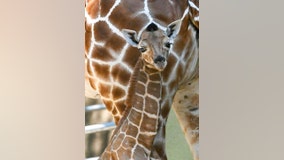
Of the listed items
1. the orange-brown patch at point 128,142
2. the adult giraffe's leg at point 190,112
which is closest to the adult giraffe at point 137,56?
the adult giraffe's leg at point 190,112

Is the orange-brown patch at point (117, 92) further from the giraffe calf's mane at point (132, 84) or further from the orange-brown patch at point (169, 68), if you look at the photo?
the orange-brown patch at point (169, 68)

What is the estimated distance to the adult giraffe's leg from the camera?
6.92ft

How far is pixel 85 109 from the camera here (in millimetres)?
2434

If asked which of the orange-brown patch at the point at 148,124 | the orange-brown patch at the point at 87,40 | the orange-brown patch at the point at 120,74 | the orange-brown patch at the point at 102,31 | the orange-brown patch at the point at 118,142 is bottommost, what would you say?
the orange-brown patch at the point at 118,142

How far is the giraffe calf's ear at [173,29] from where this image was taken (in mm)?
2172

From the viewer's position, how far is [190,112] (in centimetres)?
214

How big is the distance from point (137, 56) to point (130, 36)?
0.10m

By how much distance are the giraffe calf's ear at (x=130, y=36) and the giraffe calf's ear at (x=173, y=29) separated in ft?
0.55

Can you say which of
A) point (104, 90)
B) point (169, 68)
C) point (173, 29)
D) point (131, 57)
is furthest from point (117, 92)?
point (173, 29)

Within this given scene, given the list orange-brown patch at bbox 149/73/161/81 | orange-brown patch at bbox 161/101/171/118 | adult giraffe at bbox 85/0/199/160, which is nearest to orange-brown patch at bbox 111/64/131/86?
adult giraffe at bbox 85/0/199/160

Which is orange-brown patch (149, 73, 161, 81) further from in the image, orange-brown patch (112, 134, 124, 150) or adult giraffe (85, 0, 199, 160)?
orange-brown patch (112, 134, 124, 150)
